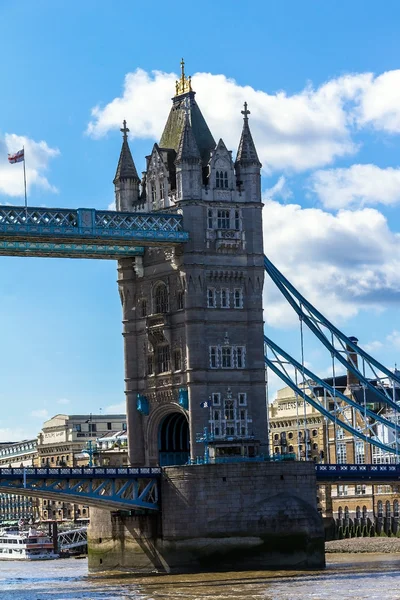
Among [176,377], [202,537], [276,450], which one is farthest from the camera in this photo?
[276,450]

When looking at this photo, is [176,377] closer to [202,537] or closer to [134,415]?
[134,415]

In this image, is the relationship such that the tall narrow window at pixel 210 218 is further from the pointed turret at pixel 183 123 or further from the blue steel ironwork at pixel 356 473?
the blue steel ironwork at pixel 356 473

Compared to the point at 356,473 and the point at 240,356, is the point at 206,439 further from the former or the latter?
the point at 356,473

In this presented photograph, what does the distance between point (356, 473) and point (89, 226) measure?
28268 millimetres

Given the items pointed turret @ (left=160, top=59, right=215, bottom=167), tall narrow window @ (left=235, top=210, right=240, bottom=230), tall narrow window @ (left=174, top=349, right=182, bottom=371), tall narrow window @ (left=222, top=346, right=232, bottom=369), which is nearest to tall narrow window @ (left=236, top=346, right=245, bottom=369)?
tall narrow window @ (left=222, top=346, right=232, bottom=369)

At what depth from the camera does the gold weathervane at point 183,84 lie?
133375 millimetres

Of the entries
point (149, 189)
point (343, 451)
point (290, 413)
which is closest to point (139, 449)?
point (149, 189)

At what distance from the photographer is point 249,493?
119 m

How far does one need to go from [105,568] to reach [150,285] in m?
21.9

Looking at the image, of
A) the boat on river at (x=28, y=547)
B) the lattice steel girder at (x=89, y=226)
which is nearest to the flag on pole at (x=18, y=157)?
the lattice steel girder at (x=89, y=226)

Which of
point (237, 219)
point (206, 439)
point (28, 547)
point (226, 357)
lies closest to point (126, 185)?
point (237, 219)

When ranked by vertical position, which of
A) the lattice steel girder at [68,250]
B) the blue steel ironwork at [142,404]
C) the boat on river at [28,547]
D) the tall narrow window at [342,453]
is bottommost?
the boat on river at [28,547]

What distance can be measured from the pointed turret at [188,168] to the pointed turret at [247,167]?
3.98m

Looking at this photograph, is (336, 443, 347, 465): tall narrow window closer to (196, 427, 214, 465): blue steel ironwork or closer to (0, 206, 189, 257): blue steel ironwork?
(196, 427, 214, 465): blue steel ironwork
